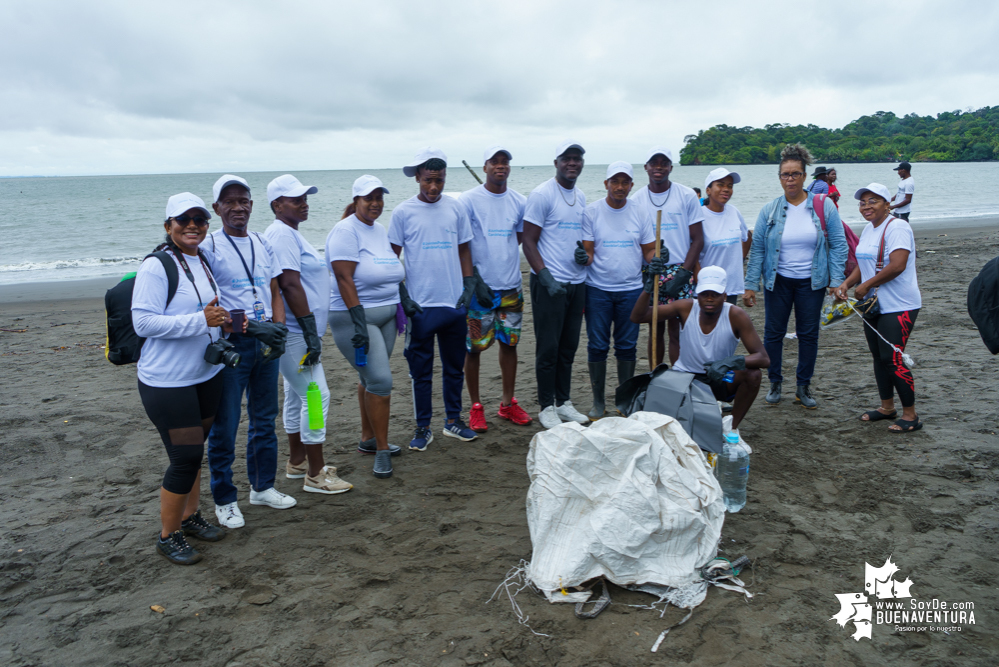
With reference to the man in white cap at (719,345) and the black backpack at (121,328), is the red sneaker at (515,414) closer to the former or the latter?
the man in white cap at (719,345)

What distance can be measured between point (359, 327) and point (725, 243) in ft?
9.89

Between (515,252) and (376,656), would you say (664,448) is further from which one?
(515,252)

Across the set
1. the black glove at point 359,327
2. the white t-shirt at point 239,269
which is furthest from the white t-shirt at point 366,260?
the white t-shirt at point 239,269

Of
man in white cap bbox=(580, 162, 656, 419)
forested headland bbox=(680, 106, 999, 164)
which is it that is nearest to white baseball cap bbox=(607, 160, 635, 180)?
man in white cap bbox=(580, 162, 656, 419)

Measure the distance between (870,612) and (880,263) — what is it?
301cm

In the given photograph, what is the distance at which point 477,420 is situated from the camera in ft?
16.5

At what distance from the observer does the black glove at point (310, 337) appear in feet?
12.3

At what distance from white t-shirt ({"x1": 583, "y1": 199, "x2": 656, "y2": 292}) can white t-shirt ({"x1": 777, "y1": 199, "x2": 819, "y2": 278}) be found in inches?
45.1

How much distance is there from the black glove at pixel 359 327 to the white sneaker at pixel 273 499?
1025 mm

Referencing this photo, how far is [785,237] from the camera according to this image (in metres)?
5.14

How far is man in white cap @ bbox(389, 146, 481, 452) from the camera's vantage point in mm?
4504

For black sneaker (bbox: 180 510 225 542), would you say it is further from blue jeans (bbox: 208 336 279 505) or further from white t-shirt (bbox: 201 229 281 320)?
white t-shirt (bbox: 201 229 281 320)

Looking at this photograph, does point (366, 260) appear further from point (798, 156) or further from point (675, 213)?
point (798, 156)

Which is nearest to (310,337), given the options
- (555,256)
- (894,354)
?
(555,256)
